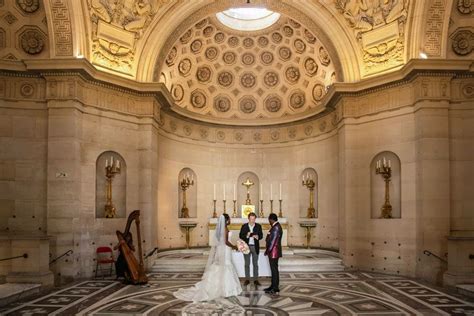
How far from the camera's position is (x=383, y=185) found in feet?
50.7

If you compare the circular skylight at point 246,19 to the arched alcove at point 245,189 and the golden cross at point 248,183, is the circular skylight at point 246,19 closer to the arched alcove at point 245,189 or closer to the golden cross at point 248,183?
the arched alcove at point 245,189

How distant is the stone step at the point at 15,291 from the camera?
10.2m

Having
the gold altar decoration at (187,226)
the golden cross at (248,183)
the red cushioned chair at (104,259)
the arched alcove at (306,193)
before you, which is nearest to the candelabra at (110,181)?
the red cushioned chair at (104,259)

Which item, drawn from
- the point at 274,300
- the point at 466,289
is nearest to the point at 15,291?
the point at 274,300

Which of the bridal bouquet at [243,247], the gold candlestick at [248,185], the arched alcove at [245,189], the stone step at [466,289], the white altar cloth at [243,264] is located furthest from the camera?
the arched alcove at [245,189]

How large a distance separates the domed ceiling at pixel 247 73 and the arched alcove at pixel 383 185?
4202 mm

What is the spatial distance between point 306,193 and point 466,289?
9.59m

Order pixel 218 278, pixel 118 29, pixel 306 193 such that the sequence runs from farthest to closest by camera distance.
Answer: pixel 306 193 < pixel 118 29 < pixel 218 278

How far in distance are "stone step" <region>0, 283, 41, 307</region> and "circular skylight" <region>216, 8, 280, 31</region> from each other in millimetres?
13236

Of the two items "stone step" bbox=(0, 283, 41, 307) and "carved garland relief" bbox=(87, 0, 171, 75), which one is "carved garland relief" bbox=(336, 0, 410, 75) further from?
"stone step" bbox=(0, 283, 41, 307)

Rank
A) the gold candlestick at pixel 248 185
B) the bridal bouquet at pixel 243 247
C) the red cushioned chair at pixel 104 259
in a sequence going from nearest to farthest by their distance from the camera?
the bridal bouquet at pixel 243 247, the red cushioned chair at pixel 104 259, the gold candlestick at pixel 248 185

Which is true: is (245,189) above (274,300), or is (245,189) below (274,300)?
above

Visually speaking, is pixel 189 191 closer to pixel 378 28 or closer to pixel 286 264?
pixel 286 264

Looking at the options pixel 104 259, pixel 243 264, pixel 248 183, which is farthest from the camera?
pixel 248 183
